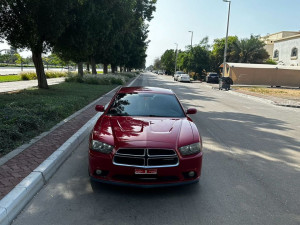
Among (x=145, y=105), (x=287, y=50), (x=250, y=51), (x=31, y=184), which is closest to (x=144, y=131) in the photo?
(x=145, y=105)

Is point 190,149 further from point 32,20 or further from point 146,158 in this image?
point 32,20

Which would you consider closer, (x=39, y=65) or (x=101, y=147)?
(x=101, y=147)

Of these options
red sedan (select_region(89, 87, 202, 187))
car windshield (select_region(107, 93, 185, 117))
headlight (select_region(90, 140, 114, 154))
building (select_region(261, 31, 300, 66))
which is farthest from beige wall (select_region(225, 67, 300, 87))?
headlight (select_region(90, 140, 114, 154))

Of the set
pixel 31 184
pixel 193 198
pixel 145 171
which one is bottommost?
pixel 193 198

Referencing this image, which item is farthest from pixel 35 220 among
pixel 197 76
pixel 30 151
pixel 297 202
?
pixel 197 76

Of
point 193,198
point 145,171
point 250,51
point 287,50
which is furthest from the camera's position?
point 250,51

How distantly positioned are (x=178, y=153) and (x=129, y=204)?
0.97 meters

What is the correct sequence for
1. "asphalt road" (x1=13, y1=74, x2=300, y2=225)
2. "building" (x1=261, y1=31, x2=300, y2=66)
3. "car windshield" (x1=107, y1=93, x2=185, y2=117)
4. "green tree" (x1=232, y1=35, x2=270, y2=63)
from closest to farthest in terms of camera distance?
"asphalt road" (x1=13, y1=74, x2=300, y2=225) → "car windshield" (x1=107, y1=93, x2=185, y2=117) → "building" (x1=261, y1=31, x2=300, y2=66) → "green tree" (x1=232, y1=35, x2=270, y2=63)

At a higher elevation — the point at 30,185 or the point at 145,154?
the point at 145,154

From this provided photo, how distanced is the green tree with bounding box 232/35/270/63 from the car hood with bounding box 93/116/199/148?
5488 centimetres

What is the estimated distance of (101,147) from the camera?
12.9ft

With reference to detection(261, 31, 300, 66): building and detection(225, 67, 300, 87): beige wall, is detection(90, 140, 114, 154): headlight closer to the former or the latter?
detection(225, 67, 300, 87): beige wall

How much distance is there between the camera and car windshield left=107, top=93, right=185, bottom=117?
5.16 metres

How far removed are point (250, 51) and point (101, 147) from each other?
5751cm
